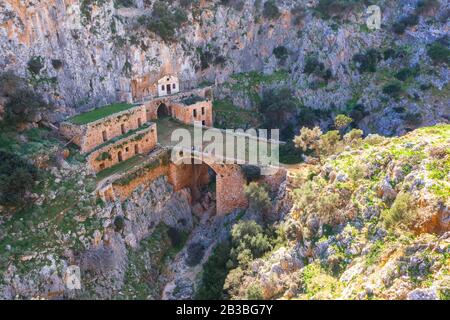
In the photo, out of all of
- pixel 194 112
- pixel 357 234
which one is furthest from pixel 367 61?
pixel 357 234

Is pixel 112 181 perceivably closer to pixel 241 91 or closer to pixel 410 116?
pixel 241 91

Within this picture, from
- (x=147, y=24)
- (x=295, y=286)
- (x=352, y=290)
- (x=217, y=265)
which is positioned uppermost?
(x=147, y=24)

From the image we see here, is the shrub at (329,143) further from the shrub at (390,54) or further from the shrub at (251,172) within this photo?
the shrub at (390,54)

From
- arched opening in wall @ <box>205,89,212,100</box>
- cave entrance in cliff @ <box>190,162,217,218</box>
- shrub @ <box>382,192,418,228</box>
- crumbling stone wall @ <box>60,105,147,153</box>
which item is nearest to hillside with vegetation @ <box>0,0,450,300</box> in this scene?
shrub @ <box>382,192,418,228</box>

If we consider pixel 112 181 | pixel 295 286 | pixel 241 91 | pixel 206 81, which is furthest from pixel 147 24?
pixel 295 286
